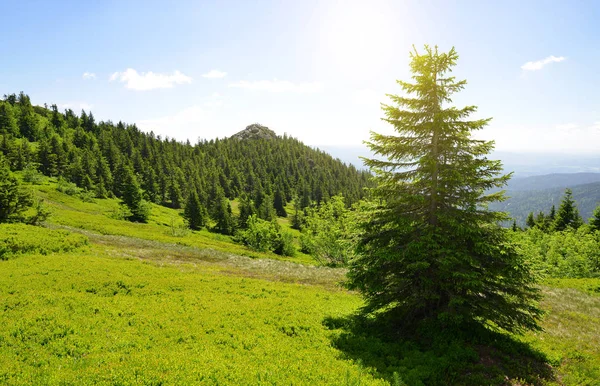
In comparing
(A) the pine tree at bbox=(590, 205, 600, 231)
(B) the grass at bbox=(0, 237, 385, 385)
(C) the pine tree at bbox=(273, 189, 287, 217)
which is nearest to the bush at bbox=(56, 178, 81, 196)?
(C) the pine tree at bbox=(273, 189, 287, 217)

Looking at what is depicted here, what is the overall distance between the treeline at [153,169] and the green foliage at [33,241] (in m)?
57.1

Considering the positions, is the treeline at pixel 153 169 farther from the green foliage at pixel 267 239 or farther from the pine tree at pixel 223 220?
the green foliage at pixel 267 239

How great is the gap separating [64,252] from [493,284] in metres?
37.0

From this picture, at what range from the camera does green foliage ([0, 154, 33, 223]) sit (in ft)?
128

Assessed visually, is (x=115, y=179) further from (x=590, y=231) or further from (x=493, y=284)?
(x=590, y=231)

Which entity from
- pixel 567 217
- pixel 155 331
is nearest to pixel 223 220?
pixel 155 331

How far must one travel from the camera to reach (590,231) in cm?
6128

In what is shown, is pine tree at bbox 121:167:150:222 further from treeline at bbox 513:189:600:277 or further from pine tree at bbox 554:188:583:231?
pine tree at bbox 554:188:583:231

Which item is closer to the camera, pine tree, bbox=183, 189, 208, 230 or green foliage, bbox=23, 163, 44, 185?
green foliage, bbox=23, 163, 44, 185

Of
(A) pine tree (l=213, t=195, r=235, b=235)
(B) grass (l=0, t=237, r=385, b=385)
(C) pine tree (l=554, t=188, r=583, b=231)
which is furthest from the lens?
(A) pine tree (l=213, t=195, r=235, b=235)

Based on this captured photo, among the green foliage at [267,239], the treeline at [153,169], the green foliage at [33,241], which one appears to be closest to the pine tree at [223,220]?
the treeline at [153,169]

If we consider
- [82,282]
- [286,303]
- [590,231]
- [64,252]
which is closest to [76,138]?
[64,252]

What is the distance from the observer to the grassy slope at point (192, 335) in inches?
391

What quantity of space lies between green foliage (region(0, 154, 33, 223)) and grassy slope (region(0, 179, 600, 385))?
72.2ft
